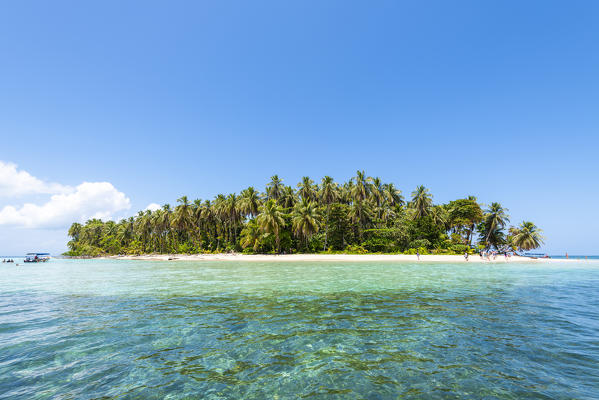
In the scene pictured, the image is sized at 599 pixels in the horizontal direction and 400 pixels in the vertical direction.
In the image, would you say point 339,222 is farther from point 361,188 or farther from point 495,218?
point 495,218

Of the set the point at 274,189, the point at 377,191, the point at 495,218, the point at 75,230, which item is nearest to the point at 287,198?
the point at 274,189

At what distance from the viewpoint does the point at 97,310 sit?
38.5 ft

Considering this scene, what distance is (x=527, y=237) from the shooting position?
190ft

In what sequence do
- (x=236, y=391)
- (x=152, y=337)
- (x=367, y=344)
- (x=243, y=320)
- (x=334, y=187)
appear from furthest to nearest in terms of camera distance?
(x=334, y=187) → (x=243, y=320) → (x=152, y=337) → (x=367, y=344) → (x=236, y=391)

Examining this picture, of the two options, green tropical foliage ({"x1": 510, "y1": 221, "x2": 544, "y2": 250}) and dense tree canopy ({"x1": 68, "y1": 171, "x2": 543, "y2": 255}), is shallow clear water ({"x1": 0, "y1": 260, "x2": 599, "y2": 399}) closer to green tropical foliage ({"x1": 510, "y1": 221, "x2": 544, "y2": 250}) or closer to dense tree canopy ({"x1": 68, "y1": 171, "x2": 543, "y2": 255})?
dense tree canopy ({"x1": 68, "y1": 171, "x2": 543, "y2": 255})

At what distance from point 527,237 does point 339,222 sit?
40.7m

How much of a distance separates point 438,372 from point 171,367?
577 centimetres

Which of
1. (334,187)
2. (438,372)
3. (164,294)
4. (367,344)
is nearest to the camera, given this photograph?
(438,372)

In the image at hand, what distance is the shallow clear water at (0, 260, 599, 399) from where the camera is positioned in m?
5.00

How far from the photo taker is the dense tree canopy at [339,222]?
57219 mm

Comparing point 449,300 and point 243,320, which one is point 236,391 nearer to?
point 243,320

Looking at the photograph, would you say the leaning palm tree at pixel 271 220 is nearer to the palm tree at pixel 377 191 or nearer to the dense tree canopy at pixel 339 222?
the dense tree canopy at pixel 339 222

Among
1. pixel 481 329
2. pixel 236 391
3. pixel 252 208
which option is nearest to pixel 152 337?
pixel 236 391

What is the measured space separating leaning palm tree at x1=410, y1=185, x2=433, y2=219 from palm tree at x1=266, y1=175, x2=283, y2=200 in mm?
33761
